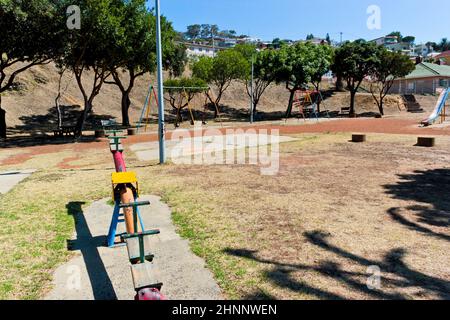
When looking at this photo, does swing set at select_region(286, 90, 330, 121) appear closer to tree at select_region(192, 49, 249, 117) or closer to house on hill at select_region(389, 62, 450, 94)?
tree at select_region(192, 49, 249, 117)

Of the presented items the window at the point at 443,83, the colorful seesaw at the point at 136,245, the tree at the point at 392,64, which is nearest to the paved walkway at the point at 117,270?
the colorful seesaw at the point at 136,245

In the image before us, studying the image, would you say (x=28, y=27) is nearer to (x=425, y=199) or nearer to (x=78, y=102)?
(x=425, y=199)

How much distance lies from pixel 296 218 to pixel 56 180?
6766 millimetres

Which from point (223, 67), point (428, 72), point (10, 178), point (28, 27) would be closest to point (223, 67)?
point (223, 67)

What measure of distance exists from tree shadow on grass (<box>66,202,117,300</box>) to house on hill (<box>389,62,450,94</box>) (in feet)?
177

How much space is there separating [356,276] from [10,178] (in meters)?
9.65

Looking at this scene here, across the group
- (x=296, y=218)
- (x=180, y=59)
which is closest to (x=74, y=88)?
(x=180, y=59)

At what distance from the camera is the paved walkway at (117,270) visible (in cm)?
404

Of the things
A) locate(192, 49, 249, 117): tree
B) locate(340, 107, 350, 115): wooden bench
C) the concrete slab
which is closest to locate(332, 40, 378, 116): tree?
locate(340, 107, 350, 115): wooden bench

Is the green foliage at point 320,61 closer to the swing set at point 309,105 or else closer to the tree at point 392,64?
the swing set at point 309,105

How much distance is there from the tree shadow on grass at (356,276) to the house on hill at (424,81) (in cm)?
5348

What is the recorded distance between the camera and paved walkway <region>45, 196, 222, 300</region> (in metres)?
4.04
